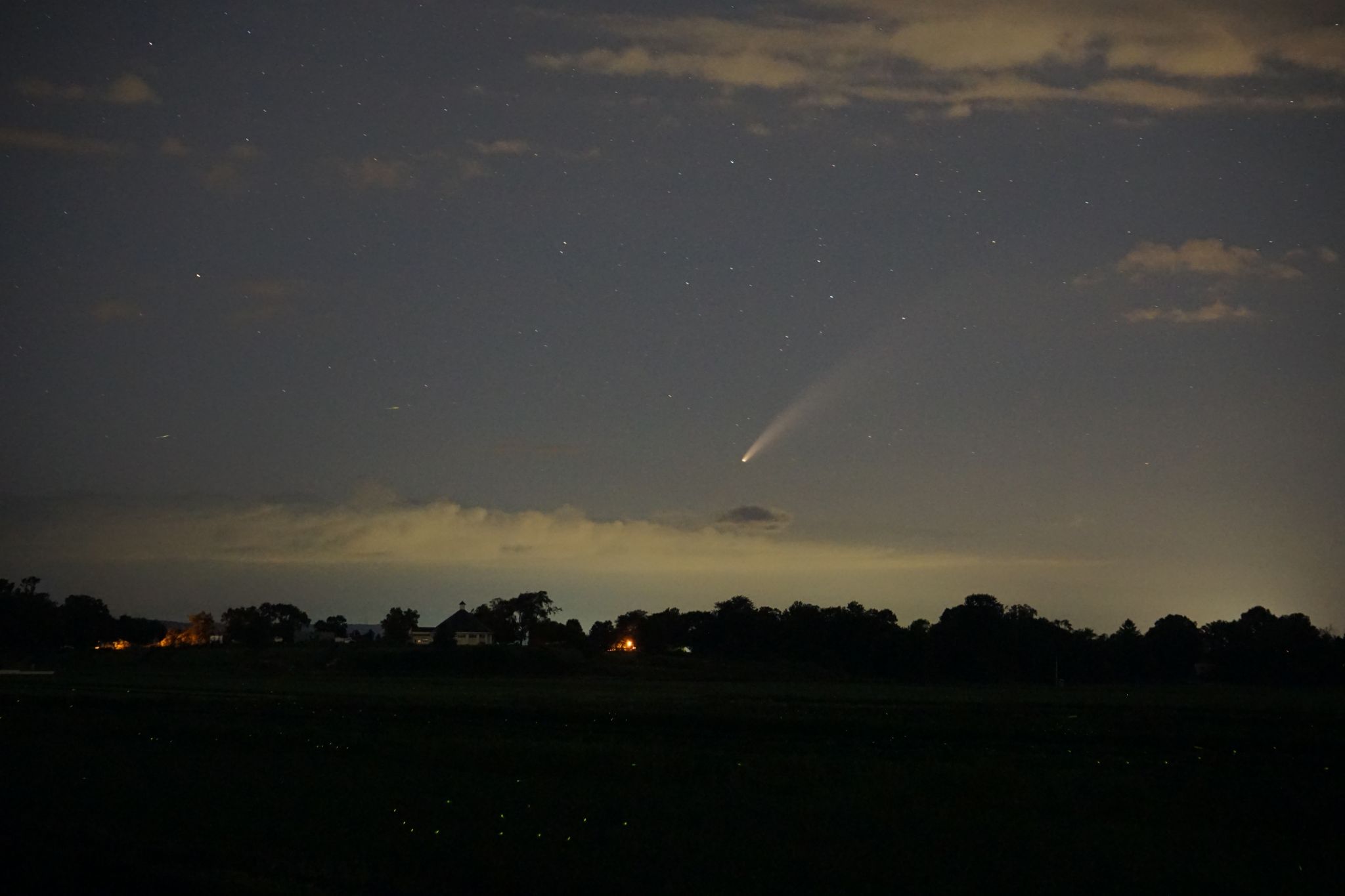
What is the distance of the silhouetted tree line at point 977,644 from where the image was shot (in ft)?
514

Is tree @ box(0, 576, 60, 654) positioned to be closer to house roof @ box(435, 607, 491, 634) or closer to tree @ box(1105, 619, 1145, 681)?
house roof @ box(435, 607, 491, 634)

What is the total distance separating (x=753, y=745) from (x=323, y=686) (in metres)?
54.1

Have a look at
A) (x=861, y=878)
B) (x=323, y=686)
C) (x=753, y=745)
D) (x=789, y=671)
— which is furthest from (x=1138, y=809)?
(x=789, y=671)

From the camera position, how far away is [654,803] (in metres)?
22.9

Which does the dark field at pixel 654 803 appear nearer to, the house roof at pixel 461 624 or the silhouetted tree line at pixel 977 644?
Answer: the silhouetted tree line at pixel 977 644

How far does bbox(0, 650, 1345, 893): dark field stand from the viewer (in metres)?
16.3

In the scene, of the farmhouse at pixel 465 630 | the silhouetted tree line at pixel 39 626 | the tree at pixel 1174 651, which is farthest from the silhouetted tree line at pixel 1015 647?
the silhouetted tree line at pixel 39 626

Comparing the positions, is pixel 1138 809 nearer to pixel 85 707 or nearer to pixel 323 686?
pixel 85 707

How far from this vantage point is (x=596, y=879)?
1595 cm

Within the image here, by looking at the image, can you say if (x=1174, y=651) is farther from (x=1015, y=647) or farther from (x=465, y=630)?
(x=465, y=630)

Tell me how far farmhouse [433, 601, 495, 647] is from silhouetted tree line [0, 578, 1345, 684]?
52.2ft

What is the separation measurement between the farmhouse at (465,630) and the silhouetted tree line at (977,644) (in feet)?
52.2

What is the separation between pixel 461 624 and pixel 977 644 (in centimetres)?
7929

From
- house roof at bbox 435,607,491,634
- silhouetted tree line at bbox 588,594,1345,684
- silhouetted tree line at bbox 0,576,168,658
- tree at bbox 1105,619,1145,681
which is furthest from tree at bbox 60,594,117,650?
tree at bbox 1105,619,1145,681
